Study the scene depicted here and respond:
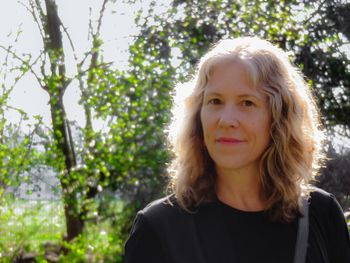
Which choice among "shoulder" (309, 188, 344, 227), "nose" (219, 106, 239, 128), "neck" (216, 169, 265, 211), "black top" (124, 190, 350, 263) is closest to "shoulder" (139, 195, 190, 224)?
"black top" (124, 190, 350, 263)

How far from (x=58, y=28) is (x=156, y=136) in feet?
4.00

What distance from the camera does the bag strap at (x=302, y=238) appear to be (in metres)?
2.12

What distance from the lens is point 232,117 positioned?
6.95ft

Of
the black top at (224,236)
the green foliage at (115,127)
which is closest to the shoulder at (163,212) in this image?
the black top at (224,236)

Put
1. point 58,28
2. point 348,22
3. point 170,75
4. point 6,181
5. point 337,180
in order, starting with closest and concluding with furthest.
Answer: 1. point 6,181
2. point 170,75
3. point 58,28
4. point 337,180
5. point 348,22

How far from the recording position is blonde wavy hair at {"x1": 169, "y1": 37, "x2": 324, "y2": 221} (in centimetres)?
220

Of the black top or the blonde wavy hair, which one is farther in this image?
the blonde wavy hair

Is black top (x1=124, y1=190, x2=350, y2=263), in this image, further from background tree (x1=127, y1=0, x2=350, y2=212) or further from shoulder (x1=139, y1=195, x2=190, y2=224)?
background tree (x1=127, y1=0, x2=350, y2=212)

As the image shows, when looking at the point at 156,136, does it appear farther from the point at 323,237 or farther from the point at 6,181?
the point at 323,237

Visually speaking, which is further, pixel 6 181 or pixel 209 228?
pixel 6 181

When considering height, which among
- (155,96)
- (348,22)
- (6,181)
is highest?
(348,22)

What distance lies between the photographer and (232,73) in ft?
7.07

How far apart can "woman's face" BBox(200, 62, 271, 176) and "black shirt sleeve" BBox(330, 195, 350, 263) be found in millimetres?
314

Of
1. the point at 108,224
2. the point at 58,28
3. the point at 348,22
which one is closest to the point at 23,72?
the point at 58,28
